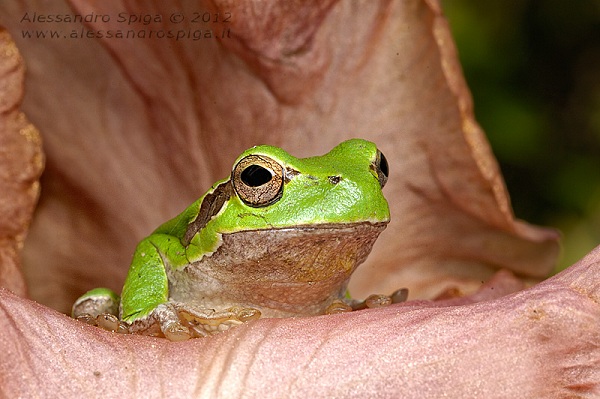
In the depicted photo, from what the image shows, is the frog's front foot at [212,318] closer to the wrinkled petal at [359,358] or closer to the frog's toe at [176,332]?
the frog's toe at [176,332]

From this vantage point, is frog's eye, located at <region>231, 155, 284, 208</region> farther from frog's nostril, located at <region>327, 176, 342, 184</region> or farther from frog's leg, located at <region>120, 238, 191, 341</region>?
frog's leg, located at <region>120, 238, 191, 341</region>

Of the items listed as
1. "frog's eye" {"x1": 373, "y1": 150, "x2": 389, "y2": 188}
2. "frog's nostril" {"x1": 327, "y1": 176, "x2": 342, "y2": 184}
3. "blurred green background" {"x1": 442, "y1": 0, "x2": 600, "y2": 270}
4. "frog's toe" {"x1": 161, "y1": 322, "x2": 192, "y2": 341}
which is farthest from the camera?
"blurred green background" {"x1": 442, "y1": 0, "x2": 600, "y2": 270}

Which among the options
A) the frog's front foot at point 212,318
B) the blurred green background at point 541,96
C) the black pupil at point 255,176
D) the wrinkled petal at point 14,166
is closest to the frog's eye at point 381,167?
the black pupil at point 255,176

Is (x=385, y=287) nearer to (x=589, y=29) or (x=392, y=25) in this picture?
(x=392, y=25)

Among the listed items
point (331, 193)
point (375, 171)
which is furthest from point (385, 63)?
point (331, 193)
